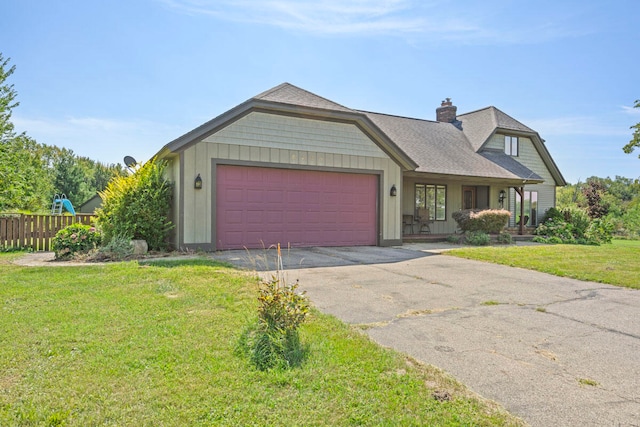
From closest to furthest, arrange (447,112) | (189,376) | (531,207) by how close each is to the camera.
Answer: (189,376) < (531,207) < (447,112)

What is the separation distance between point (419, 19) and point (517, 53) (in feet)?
18.8

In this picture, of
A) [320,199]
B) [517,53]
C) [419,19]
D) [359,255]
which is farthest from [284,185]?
[517,53]

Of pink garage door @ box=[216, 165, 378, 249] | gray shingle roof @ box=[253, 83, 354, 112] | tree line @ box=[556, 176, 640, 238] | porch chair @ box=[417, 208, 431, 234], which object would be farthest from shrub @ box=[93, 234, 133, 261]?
tree line @ box=[556, 176, 640, 238]

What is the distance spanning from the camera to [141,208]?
9.48m

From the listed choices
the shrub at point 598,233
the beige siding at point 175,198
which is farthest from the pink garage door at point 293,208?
the shrub at point 598,233

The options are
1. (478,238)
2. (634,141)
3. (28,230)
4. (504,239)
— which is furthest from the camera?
(634,141)

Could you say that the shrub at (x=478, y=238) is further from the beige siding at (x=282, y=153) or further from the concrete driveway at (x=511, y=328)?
the concrete driveway at (x=511, y=328)

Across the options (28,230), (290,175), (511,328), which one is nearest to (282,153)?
(290,175)

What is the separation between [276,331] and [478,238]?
12.0 meters

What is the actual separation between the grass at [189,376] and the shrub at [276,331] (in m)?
0.13

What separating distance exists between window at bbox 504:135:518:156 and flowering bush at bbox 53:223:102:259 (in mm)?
18747

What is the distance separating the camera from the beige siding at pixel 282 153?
9.71m

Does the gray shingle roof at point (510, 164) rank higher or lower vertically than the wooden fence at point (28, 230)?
higher

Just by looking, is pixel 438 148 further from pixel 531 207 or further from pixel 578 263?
pixel 578 263
